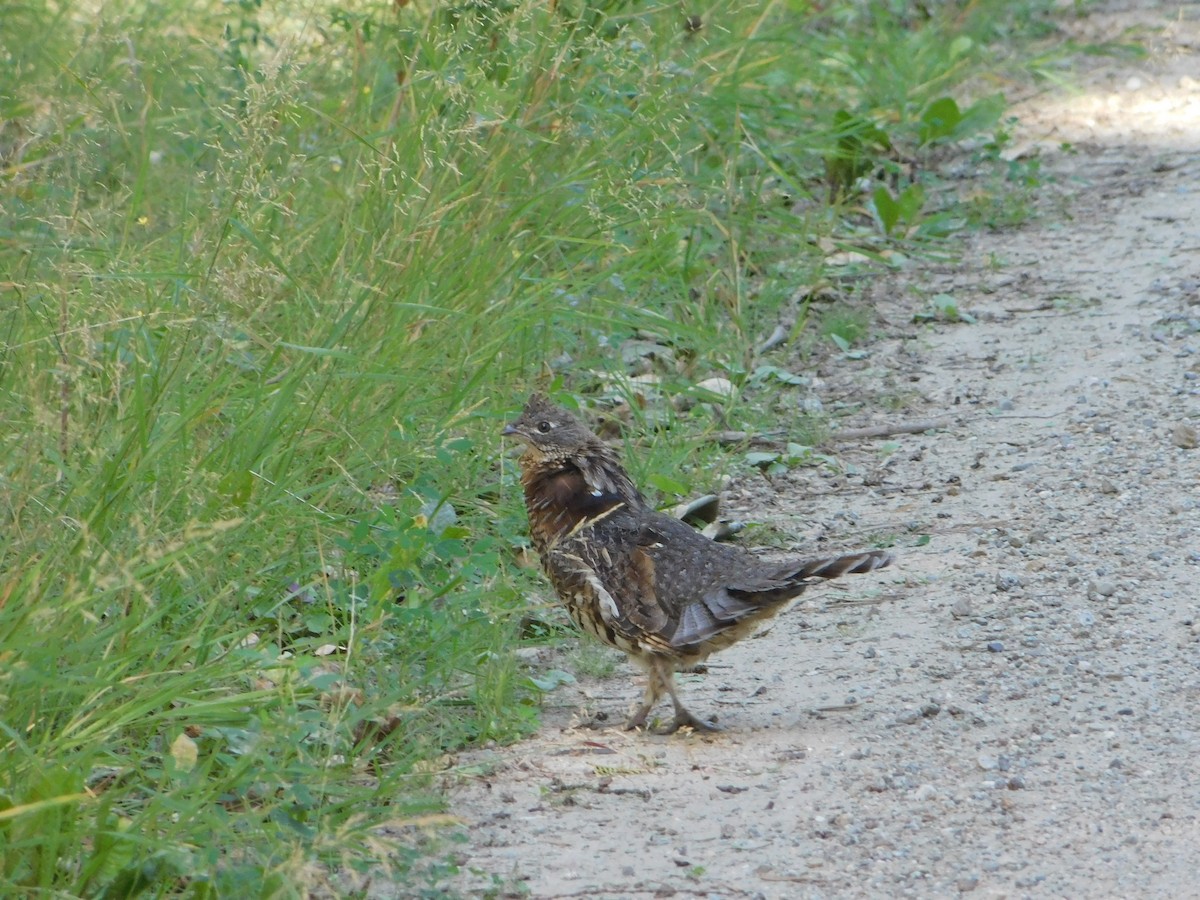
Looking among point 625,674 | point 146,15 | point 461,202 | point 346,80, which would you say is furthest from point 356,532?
point 146,15

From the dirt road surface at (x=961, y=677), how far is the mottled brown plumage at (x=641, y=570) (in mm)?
256

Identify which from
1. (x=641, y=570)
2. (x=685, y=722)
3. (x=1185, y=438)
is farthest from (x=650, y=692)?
(x=1185, y=438)

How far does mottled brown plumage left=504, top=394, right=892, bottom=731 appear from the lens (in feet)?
14.8

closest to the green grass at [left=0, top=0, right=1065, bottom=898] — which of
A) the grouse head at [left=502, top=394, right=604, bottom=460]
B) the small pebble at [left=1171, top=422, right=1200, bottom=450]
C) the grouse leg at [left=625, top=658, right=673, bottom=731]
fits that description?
the grouse head at [left=502, top=394, right=604, bottom=460]

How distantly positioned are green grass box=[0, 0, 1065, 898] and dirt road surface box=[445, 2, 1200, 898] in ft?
1.26

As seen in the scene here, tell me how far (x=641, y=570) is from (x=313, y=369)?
1.22 metres

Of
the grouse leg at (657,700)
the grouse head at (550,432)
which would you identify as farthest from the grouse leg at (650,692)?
the grouse head at (550,432)

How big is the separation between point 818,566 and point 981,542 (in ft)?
4.84

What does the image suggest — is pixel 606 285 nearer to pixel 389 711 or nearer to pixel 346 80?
pixel 346 80

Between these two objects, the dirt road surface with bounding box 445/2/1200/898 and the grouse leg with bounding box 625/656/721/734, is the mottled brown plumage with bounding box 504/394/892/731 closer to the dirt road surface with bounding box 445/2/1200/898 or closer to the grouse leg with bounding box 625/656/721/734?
the grouse leg with bounding box 625/656/721/734

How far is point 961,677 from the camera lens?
4.64 metres

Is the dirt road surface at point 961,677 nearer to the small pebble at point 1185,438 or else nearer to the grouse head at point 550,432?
the small pebble at point 1185,438

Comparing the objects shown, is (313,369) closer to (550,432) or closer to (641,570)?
(550,432)

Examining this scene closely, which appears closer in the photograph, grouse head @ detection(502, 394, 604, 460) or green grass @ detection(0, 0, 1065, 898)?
green grass @ detection(0, 0, 1065, 898)
